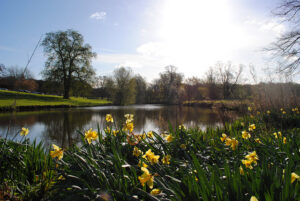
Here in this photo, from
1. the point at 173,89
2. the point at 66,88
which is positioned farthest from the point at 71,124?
the point at 173,89

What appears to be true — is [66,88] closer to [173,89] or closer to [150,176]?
[173,89]

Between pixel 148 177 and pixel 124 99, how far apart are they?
33.1m

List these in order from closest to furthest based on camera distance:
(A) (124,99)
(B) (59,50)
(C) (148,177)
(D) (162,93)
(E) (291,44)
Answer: (C) (148,177)
(E) (291,44)
(B) (59,50)
(A) (124,99)
(D) (162,93)

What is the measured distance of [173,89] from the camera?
131 ft

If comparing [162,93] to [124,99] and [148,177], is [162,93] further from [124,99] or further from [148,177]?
[148,177]

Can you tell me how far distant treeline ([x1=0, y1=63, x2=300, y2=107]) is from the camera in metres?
8.20

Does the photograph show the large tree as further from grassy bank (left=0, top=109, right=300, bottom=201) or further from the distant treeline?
grassy bank (left=0, top=109, right=300, bottom=201)

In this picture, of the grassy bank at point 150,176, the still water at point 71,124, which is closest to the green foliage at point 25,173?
the grassy bank at point 150,176

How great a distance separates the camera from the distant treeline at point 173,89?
8.20 m

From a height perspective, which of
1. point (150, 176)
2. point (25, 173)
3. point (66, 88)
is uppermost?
point (66, 88)

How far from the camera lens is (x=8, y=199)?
5.32 feet

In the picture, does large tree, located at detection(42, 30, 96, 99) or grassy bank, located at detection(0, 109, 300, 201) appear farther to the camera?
large tree, located at detection(42, 30, 96, 99)

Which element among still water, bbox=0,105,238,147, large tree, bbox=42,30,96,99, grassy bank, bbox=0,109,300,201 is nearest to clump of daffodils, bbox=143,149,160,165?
grassy bank, bbox=0,109,300,201

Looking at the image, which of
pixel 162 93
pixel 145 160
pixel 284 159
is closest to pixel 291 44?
pixel 284 159
